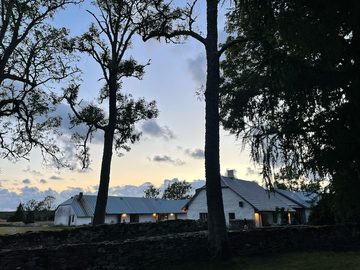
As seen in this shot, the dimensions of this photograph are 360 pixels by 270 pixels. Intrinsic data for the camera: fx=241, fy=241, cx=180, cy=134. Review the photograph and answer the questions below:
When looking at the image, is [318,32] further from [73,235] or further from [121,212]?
[121,212]

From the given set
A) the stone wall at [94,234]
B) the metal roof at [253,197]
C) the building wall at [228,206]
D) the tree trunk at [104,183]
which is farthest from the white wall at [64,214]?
the stone wall at [94,234]

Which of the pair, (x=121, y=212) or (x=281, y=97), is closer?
(x=281, y=97)

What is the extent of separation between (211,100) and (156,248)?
19.1ft

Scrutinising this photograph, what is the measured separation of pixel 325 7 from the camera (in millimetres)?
5602

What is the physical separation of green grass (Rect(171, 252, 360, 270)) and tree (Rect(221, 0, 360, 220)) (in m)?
2.05

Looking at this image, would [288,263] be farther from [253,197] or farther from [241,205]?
[253,197]

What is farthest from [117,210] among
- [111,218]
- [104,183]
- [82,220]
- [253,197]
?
[104,183]

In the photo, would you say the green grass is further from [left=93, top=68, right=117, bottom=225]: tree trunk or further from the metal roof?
the metal roof

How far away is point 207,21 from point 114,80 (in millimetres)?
7744

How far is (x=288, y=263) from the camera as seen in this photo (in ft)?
26.1

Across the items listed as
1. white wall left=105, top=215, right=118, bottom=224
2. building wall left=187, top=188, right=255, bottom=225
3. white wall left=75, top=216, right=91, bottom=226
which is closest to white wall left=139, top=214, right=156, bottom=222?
white wall left=105, top=215, right=118, bottom=224

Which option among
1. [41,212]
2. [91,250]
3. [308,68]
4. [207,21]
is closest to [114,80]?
[207,21]

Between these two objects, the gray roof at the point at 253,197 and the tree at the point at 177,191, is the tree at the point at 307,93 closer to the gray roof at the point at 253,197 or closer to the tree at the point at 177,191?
the gray roof at the point at 253,197

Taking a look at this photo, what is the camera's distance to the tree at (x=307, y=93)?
543cm
